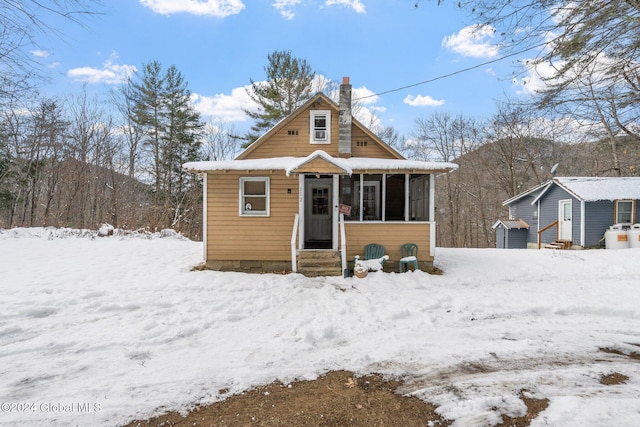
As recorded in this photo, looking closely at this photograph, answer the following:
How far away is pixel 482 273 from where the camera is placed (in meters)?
8.18

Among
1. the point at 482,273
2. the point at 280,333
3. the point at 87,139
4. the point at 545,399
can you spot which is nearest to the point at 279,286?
the point at 280,333

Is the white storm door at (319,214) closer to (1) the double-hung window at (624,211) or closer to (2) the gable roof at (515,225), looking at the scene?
(1) the double-hung window at (624,211)

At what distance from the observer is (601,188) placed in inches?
583

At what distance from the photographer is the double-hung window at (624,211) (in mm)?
14234

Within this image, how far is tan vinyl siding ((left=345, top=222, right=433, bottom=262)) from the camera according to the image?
8.55 metres

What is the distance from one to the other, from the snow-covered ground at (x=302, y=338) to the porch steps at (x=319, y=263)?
49cm

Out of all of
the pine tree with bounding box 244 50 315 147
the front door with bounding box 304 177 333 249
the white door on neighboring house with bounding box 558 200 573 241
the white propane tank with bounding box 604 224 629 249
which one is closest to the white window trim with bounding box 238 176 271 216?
the front door with bounding box 304 177 333 249

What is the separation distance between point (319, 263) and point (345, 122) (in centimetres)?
467

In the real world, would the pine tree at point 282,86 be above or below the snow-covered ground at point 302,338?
above

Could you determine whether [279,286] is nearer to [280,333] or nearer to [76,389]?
[280,333]

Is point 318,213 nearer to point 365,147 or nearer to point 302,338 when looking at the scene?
point 365,147

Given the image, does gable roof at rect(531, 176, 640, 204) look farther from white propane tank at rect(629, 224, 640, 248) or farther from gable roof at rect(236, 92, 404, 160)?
gable roof at rect(236, 92, 404, 160)

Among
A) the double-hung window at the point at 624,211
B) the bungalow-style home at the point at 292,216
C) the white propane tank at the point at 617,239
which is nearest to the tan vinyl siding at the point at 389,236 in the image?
the bungalow-style home at the point at 292,216

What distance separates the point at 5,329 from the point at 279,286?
4.33 m
